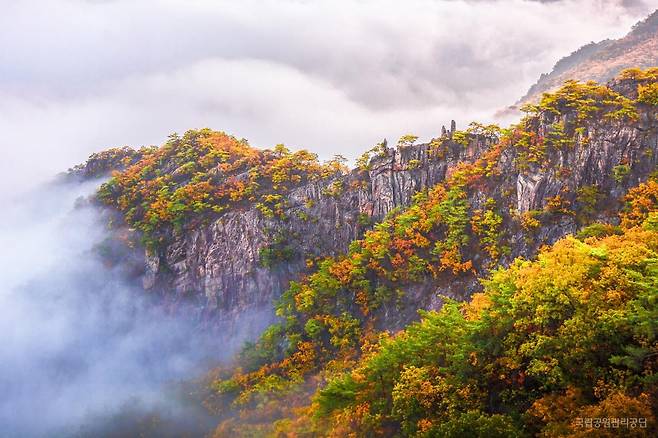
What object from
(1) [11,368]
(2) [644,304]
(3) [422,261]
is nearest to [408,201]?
(3) [422,261]

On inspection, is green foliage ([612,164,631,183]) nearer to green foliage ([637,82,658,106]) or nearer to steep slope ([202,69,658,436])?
steep slope ([202,69,658,436])

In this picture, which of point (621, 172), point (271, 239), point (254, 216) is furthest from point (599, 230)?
point (254, 216)

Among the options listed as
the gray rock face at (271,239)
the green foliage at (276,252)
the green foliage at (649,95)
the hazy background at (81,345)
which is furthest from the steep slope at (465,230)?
the hazy background at (81,345)

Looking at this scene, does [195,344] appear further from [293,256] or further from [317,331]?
[317,331]

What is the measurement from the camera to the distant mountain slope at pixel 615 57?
118 metres

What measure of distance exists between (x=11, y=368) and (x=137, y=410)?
77.0 feet

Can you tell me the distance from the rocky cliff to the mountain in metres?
0.16

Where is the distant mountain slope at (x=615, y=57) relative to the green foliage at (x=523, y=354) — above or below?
above

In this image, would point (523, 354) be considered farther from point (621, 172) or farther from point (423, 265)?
point (621, 172)

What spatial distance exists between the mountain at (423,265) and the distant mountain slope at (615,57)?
95.2 meters

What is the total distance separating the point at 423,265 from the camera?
131 ft

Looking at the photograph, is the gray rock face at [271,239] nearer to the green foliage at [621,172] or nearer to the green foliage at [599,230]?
the green foliage at [621,172]

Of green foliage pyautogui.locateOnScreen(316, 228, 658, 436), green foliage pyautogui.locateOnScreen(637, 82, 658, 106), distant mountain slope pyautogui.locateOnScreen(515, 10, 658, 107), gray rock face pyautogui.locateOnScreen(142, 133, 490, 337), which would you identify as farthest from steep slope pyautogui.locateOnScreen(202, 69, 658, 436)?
distant mountain slope pyautogui.locateOnScreen(515, 10, 658, 107)

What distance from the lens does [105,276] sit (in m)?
61.5
